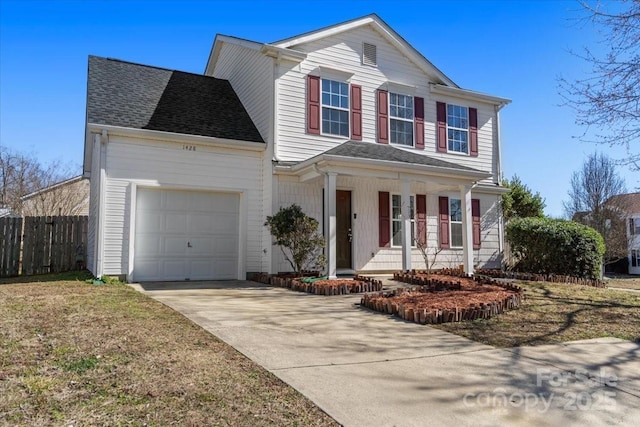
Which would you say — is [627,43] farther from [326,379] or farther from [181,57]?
[181,57]

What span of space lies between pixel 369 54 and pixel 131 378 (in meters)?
11.8

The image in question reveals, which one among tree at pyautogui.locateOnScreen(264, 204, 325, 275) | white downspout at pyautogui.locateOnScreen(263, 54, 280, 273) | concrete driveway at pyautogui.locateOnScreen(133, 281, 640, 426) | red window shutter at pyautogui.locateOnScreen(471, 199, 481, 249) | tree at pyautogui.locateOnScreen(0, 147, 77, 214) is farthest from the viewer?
tree at pyautogui.locateOnScreen(0, 147, 77, 214)

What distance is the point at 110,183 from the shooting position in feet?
32.0

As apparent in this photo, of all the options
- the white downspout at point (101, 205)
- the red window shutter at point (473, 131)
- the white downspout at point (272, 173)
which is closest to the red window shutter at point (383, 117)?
Answer: the white downspout at point (272, 173)

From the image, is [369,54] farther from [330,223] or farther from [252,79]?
[330,223]

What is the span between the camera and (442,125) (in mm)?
14008

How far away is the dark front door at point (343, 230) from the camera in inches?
476

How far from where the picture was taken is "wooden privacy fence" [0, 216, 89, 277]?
12.3m

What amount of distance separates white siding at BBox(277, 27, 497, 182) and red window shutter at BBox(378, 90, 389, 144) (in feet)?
0.60

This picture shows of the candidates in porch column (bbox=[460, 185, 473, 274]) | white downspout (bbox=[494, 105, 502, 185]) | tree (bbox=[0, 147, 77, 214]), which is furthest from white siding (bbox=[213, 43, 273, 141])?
tree (bbox=[0, 147, 77, 214])

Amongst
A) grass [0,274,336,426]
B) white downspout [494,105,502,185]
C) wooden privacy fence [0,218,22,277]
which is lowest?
grass [0,274,336,426]

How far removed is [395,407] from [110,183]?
8.85m

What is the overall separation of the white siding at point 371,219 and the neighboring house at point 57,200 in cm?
1697

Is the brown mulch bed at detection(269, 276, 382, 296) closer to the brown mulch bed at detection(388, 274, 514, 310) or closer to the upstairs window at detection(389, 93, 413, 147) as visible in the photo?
the brown mulch bed at detection(388, 274, 514, 310)
